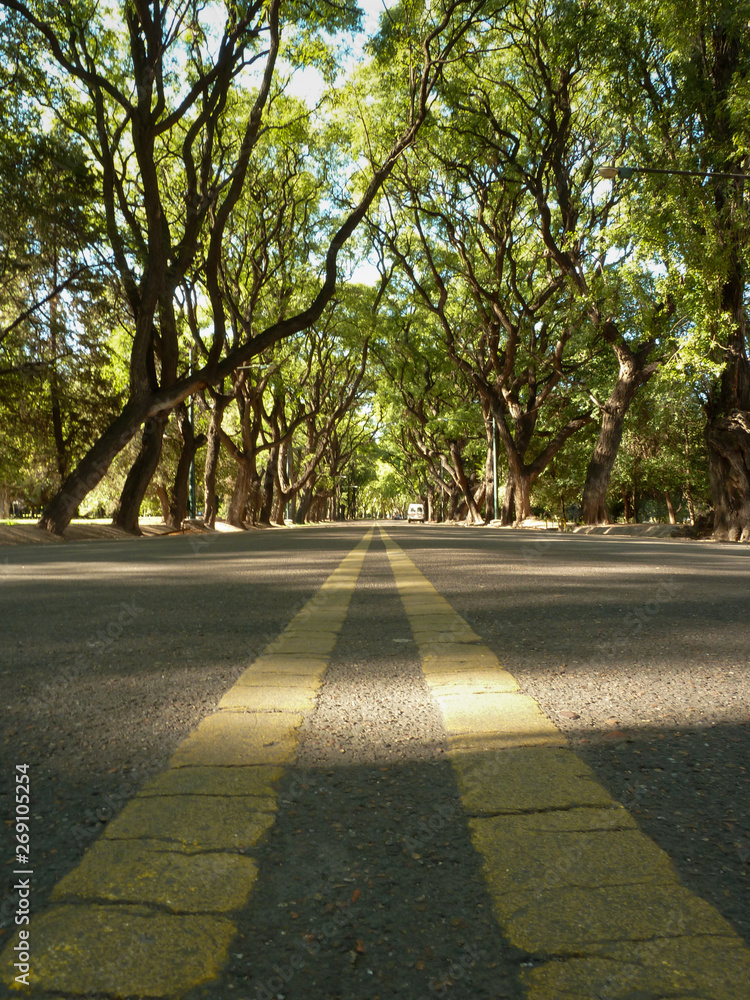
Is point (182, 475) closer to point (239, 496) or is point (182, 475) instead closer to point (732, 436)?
point (239, 496)

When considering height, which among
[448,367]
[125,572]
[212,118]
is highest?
[212,118]

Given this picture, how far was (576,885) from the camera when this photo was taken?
1405 millimetres

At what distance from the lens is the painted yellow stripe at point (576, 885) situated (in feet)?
3.82

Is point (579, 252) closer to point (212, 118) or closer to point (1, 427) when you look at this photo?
point (212, 118)

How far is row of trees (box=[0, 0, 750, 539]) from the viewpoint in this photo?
1728cm

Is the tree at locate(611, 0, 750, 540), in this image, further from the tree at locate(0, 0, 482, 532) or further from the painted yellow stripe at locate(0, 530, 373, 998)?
the painted yellow stripe at locate(0, 530, 373, 998)

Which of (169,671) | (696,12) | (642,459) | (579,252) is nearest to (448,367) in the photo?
(642,459)

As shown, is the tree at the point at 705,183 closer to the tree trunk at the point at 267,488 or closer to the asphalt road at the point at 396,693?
the asphalt road at the point at 396,693

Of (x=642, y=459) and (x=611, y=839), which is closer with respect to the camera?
(x=611, y=839)

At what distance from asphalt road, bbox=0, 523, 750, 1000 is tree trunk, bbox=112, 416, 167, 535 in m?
14.2

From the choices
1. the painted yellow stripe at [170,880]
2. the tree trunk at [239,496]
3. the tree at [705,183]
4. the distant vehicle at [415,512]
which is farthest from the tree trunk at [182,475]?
the distant vehicle at [415,512]

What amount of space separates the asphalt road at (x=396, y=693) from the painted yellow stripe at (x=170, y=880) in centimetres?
6

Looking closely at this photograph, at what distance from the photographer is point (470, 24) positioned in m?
18.1

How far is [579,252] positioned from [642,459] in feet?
59.9
